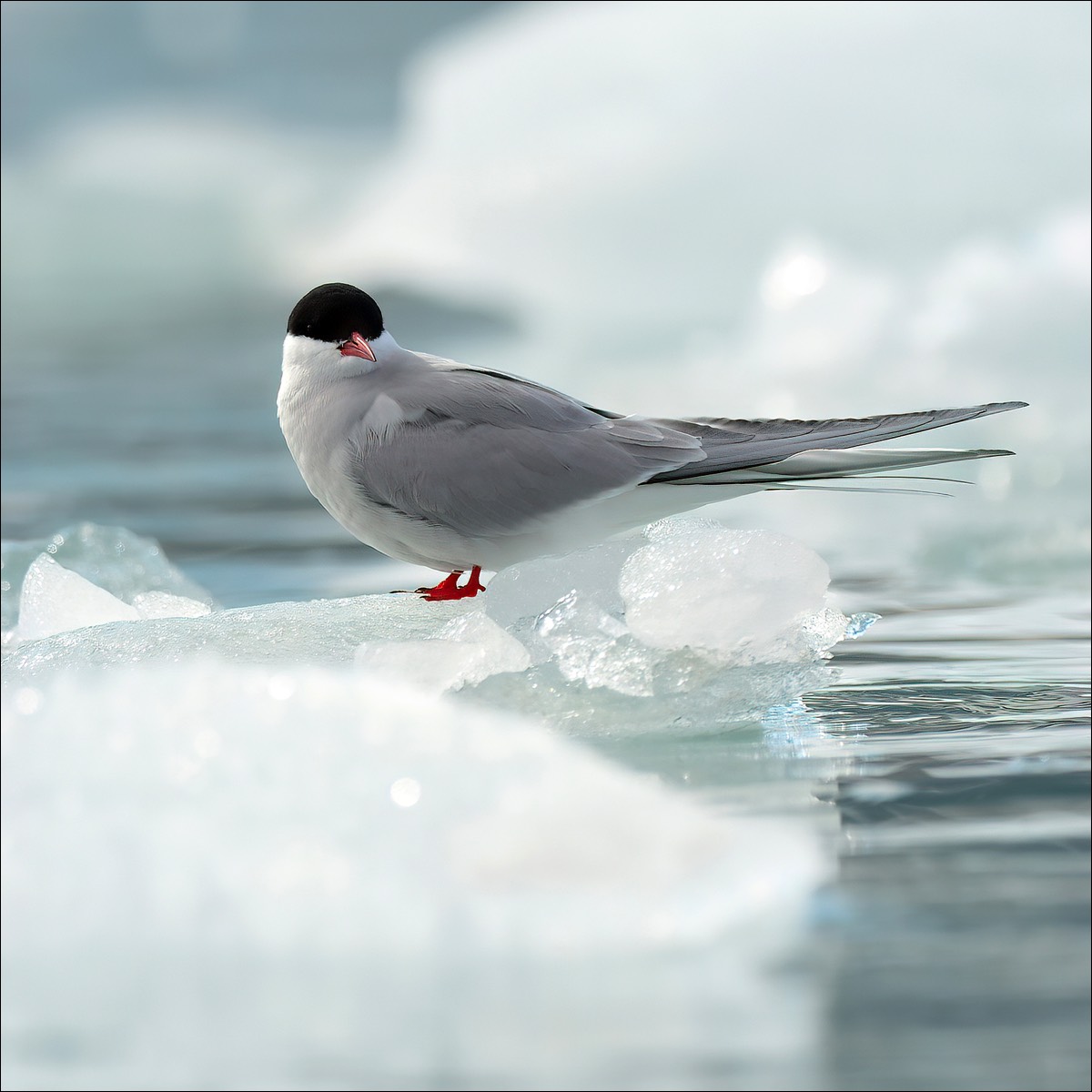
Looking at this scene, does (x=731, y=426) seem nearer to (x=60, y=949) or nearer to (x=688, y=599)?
(x=688, y=599)

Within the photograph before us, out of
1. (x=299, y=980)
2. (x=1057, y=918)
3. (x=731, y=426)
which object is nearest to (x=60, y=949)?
(x=299, y=980)

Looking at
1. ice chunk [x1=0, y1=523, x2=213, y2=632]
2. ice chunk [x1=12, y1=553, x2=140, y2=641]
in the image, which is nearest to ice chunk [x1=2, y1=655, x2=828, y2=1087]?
ice chunk [x1=12, y1=553, x2=140, y2=641]

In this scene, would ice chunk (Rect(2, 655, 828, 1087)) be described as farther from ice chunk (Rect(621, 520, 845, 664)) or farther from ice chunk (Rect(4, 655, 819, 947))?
ice chunk (Rect(621, 520, 845, 664))

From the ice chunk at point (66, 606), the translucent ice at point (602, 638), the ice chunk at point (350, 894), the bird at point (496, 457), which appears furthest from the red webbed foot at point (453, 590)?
the ice chunk at point (350, 894)

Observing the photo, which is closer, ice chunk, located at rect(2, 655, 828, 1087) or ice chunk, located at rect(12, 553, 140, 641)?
ice chunk, located at rect(2, 655, 828, 1087)

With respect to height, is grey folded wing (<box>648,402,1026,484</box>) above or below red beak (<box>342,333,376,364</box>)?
below

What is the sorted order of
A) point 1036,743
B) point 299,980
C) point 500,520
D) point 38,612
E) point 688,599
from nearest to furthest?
1. point 299,980
2. point 1036,743
3. point 688,599
4. point 500,520
5. point 38,612

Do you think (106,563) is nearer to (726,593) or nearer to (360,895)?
(726,593)
